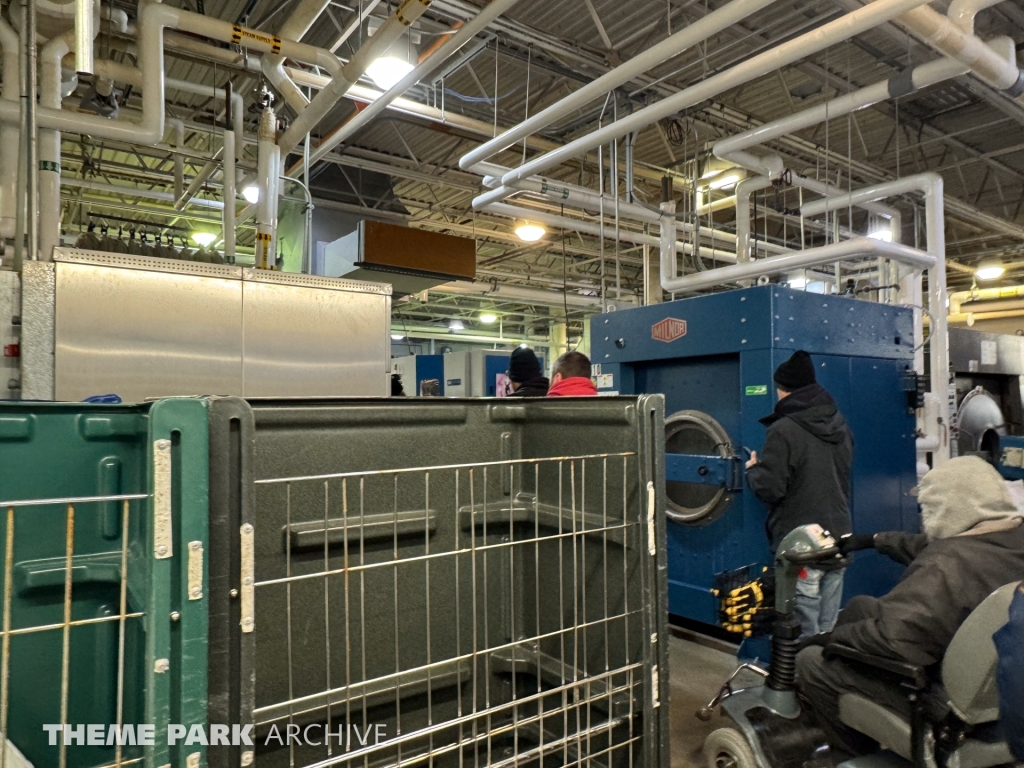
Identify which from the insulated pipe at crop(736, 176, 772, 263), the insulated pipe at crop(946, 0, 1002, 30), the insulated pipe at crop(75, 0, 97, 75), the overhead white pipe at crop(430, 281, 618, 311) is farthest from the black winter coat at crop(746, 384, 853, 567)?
the overhead white pipe at crop(430, 281, 618, 311)

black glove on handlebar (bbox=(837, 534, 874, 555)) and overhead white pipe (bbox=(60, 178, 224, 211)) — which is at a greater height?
overhead white pipe (bbox=(60, 178, 224, 211))

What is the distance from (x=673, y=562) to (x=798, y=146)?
3.99 meters

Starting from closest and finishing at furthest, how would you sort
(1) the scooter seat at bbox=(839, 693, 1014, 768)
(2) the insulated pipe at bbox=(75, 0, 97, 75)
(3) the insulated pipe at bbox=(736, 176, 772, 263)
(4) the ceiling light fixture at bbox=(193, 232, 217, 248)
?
(2) the insulated pipe at bbox=(75, 0, 97, 75)
(1) the scooter seat at bbox=(839, 693, 1014, 768)
(3) the insulated pipe at bbox=(736, 176, 772, 263)
(4) the ceiling light fixture at bbox=(193, 232, 217, 248)

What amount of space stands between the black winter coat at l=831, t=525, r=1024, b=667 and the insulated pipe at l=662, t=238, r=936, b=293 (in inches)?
91.5

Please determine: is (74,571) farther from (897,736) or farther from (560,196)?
(560,196)

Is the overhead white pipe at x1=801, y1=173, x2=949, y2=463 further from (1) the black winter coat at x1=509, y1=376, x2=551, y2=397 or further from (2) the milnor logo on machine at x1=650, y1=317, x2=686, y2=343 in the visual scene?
(1) the black winter coat at x1=509, y1=376, x2=551, y2=397

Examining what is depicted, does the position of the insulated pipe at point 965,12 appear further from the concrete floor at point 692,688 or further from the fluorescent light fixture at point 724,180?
the concrete floor at point 692,688

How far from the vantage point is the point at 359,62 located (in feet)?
10.1

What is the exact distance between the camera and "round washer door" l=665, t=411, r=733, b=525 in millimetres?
3436

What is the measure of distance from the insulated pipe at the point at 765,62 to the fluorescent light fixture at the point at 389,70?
1223 mm

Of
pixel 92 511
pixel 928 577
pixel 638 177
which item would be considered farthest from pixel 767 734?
pixel 638 177

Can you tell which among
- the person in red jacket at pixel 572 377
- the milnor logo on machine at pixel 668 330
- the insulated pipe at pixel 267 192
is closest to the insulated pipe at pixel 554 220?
the milnor logo on machine at pixel 668 330

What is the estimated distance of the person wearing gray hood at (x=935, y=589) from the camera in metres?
1.82

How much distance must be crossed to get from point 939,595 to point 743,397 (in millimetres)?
1598
